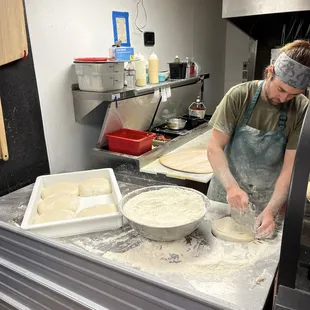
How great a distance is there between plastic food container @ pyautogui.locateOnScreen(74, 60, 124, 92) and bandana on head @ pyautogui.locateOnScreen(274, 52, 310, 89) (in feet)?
→ 3.31

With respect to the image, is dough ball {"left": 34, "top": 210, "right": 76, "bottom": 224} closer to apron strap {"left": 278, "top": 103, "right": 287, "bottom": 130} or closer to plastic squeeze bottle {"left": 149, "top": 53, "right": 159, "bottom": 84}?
apron strap {"left": 278, "top": 103, "right": 287, "bottom": 130}

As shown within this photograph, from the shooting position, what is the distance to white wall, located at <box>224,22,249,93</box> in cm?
409

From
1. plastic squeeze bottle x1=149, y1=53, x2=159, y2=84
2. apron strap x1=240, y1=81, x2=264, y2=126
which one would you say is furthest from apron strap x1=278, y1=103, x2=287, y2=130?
plastic squeeze bottle x1=149, y1=53, x2=159, y2=84

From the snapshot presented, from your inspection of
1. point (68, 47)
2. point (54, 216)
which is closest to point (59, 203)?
point (54, 216)

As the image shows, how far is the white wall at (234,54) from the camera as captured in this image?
161 inches

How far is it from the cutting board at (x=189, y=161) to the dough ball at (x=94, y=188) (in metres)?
0.57

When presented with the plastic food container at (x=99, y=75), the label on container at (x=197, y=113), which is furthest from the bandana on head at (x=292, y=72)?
the label on container at (x=197, y=113)

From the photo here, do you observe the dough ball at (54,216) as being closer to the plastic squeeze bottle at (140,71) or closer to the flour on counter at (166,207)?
the flour on counter at (166,207)

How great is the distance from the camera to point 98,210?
135cm

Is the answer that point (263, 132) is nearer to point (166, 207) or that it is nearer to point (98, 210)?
point (166, 207)

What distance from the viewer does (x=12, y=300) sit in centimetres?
133

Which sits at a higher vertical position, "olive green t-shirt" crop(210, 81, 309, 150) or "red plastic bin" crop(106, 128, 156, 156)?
"olive green t-shirt" crop(210, 81, 309, 150)

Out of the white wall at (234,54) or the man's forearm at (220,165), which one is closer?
the man's forearm at (220,165)

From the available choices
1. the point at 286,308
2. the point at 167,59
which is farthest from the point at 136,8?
the point at 286,308
